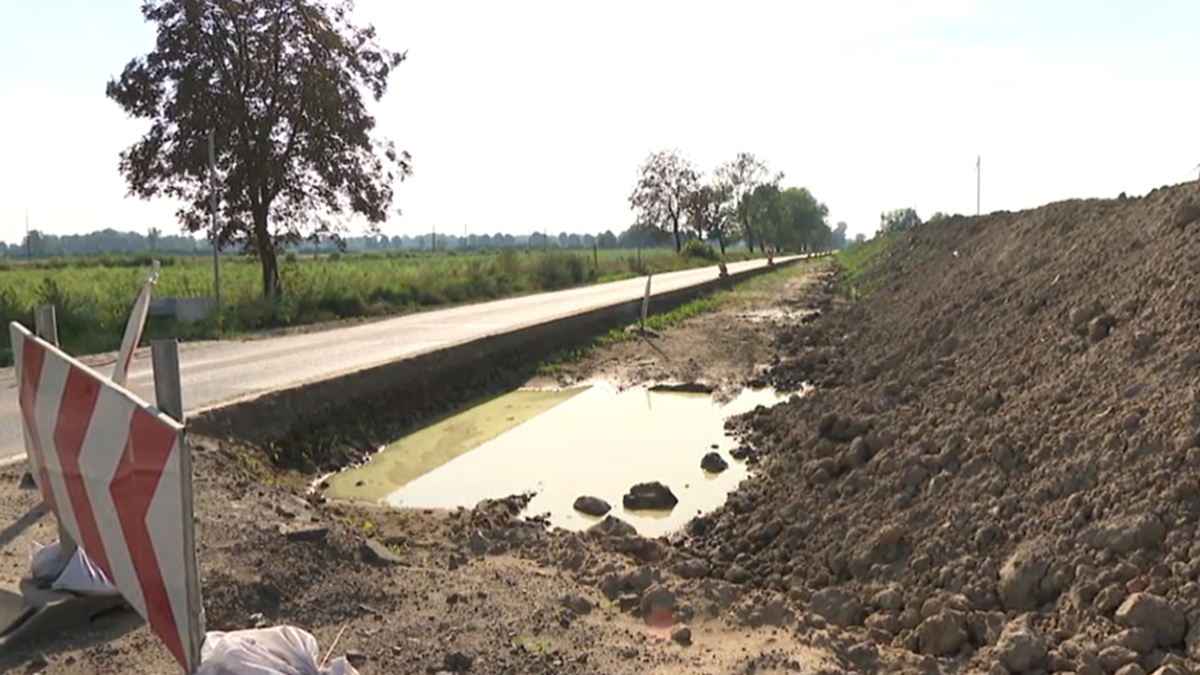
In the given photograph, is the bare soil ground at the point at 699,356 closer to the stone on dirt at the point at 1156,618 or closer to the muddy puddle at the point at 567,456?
the muddy puddle at the point at 567,456

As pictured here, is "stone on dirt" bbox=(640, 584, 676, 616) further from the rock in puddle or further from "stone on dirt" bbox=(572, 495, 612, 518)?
"stone on dirt" bbox=(572, 495, 612, 518)

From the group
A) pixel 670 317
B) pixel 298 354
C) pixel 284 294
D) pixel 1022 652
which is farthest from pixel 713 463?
pixel 284 294

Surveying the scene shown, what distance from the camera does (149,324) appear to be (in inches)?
680

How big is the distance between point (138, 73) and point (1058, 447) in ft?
59.6

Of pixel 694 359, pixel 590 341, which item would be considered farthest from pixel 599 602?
pixel 590 341

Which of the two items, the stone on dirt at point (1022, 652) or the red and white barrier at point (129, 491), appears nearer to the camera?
the red and white barrier at point (129, 491)

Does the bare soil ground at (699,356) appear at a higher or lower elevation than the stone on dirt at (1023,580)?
lower

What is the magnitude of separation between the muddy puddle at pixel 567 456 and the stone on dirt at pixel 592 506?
2.5 inches

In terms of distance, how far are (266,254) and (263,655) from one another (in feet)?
60.1

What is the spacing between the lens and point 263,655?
3273 mm

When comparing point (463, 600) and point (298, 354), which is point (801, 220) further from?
point (463, 600)

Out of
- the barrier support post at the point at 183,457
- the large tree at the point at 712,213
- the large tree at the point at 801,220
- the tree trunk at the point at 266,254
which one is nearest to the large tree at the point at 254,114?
the tree trunk at the point at 266,254

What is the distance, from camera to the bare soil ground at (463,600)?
4305 millimetres

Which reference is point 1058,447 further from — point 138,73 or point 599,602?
point 138,73
